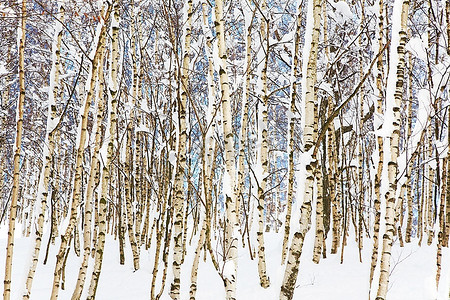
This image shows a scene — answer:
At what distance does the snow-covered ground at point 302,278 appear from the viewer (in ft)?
15.0

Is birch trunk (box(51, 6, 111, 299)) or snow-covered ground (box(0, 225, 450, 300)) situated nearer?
birch trunk (box(51, 6, 111, 299))

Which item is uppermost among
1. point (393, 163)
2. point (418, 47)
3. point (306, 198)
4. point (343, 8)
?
point (343, 8)

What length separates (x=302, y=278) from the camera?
5.26 meters

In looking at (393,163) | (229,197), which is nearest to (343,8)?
(393,163)

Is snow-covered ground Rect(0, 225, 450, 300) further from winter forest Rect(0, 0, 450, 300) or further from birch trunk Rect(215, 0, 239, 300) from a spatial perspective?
birch trunk Rect(215, 0, 239, 300)

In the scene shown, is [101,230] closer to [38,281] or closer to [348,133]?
[38,281]

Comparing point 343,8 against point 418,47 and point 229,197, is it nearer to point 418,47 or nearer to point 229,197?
point 418,47

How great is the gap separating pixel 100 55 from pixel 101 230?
1952 mm

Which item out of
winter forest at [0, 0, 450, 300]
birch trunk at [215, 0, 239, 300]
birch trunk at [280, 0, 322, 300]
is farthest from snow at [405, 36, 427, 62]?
birch trunk at [215, 0, 239, 300]

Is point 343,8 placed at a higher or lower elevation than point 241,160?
higher

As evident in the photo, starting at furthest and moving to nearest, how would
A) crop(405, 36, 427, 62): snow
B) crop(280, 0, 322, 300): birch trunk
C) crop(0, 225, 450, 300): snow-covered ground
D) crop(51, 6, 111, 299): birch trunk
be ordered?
1. crop(0, 225, 450, 300): snow-covered ground
2. crop(405, 36, 427, 62): snow
3. crop(51, 6, 111, 299): birch trunk
4. crop(280, 0, 322, 300): birch trunk

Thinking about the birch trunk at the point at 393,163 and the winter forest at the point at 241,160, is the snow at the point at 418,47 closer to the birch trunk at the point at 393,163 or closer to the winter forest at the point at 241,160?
the winter forest at the point at 241,160

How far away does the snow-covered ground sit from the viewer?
15.0ft

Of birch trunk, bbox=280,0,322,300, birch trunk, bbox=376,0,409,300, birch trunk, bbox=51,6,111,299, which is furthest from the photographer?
birch trunk, bbox=51,6,111,299
